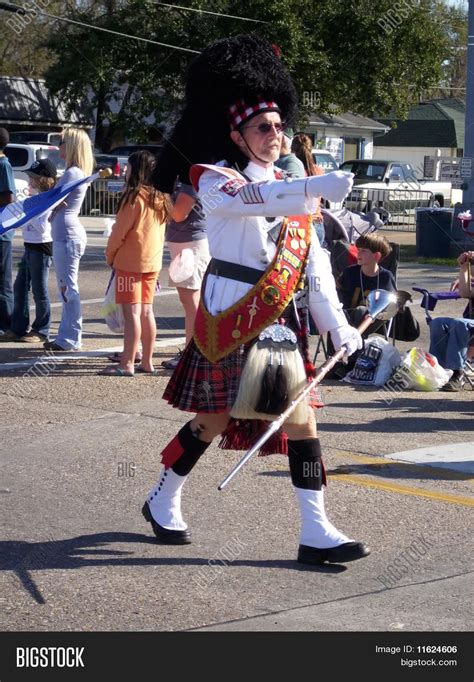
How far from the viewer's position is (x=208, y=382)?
5.12m

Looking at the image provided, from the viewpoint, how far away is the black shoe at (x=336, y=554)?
16.6 feet

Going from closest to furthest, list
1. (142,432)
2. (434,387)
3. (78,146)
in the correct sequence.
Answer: (142,432), (434,387), (78,146)

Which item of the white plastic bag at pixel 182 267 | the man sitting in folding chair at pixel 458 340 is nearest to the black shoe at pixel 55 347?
the white plastic bag at pixel 182 267

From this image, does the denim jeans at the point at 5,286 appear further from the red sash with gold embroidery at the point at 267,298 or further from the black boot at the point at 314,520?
the black boot at the point at 314,520

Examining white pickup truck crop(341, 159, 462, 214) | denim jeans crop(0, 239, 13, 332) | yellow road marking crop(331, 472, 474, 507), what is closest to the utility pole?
white pickup truck crop(341, 159, 462, 214)

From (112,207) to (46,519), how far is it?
2334 centimetres

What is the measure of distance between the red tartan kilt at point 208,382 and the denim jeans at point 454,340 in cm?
444

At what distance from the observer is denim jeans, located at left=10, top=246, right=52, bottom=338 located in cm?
1066

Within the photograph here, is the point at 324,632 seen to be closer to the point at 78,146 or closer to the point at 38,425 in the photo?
the point at 38,425

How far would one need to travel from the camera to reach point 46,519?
5.70 m

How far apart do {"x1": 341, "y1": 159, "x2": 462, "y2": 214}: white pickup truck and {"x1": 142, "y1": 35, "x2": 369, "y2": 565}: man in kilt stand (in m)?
21.0

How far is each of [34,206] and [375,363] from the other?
10.2 feet

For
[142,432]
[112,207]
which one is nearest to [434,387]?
[142,432]

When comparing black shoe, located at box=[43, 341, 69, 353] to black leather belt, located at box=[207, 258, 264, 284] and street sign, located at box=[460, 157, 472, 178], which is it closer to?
black leather belt, located at box=[207, 258, 264, 284]
